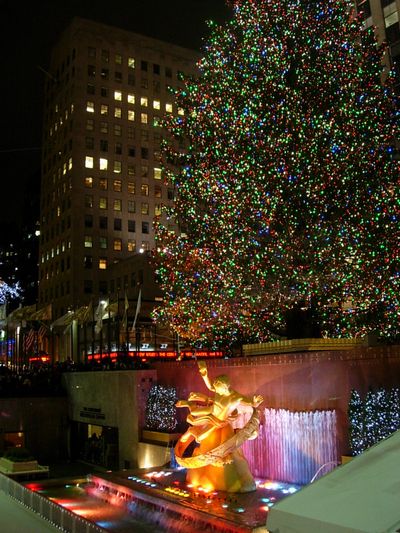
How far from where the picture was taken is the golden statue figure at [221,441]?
13.8m

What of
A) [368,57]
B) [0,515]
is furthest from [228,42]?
[0,515]

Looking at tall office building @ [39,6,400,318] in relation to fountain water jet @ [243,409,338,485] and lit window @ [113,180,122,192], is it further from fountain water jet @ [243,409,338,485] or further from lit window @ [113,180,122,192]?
fountain water jet @ [243,409,338,485]

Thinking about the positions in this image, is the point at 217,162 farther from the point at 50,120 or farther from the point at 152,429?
the point at 50,120

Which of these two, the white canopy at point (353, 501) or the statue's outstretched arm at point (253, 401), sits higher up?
the statue's outstretched arm at point (253, 401)

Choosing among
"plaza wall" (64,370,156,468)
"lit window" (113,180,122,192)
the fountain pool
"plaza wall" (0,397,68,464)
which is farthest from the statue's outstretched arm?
"lit window" (113,180,122,192)

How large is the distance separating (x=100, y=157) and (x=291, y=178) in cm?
6634

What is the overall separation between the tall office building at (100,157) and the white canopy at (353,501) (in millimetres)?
74859

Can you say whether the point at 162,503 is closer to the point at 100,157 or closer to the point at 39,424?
the point at 39,424

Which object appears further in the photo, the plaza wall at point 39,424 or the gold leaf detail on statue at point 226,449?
the plaza wall at point 39,424

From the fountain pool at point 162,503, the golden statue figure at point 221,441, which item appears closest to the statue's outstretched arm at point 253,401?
the golden statue figure at point 221,441

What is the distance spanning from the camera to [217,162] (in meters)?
23.3

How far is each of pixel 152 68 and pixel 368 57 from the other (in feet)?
236

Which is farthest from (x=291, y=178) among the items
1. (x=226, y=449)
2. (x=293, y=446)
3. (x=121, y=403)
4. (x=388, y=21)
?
(x=388, y=21)

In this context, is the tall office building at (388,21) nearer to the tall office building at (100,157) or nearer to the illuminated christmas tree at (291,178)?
the illuminated christmas tree at (291,178)
